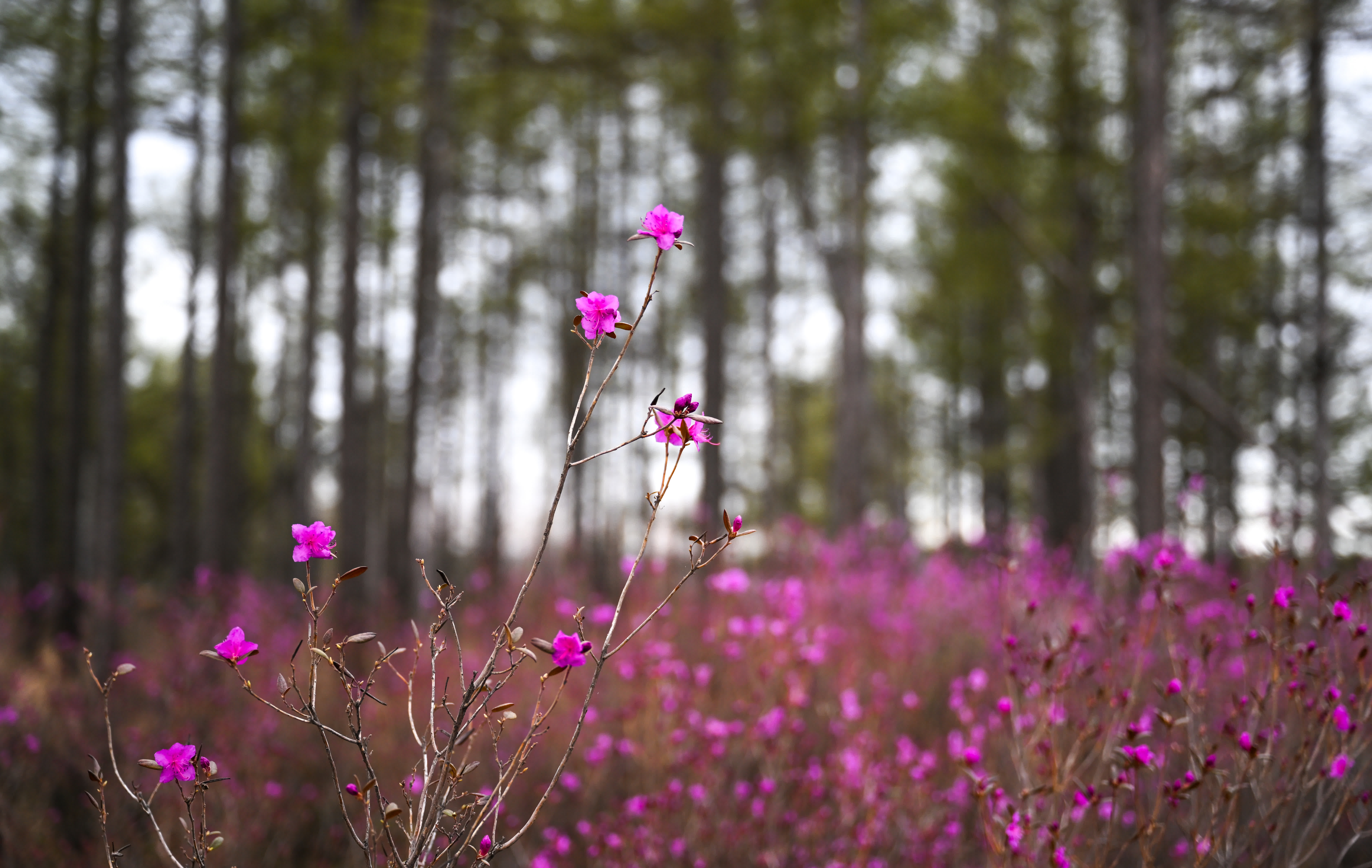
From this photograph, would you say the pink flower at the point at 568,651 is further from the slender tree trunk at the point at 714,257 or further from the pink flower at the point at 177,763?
the slender tree trunk at the point at 714,257

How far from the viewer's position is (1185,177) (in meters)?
9.11

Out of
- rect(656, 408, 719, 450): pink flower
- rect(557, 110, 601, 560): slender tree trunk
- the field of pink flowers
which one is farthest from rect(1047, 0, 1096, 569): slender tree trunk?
rect(656, 408, 719, 450): pink flower

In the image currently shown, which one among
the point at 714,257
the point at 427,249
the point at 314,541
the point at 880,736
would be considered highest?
the point at 714,257

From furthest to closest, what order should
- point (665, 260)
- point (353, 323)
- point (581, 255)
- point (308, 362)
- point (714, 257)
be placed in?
point (665, 260)
point (581, 255)
point (308, 362)
point (714, 257)
point (353, 323)

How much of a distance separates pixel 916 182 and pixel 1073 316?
18.0ft

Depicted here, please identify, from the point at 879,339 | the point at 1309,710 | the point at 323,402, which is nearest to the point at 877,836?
the point at 1309,710

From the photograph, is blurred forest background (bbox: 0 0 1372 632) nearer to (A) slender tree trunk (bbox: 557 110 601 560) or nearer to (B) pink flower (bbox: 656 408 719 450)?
(A) slender tree trunk (bbox: 557 110 601 560)

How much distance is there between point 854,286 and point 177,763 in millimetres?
8431

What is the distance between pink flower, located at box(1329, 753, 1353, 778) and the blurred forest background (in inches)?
49.8

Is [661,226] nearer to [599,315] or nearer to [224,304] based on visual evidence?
[599,315]

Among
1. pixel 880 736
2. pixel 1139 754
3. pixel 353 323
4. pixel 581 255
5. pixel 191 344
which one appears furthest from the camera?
pixel 581 255

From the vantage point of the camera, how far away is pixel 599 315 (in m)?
1.75

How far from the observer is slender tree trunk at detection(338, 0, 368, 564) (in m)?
8.07

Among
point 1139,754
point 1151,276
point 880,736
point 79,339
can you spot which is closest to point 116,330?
point 79,339
